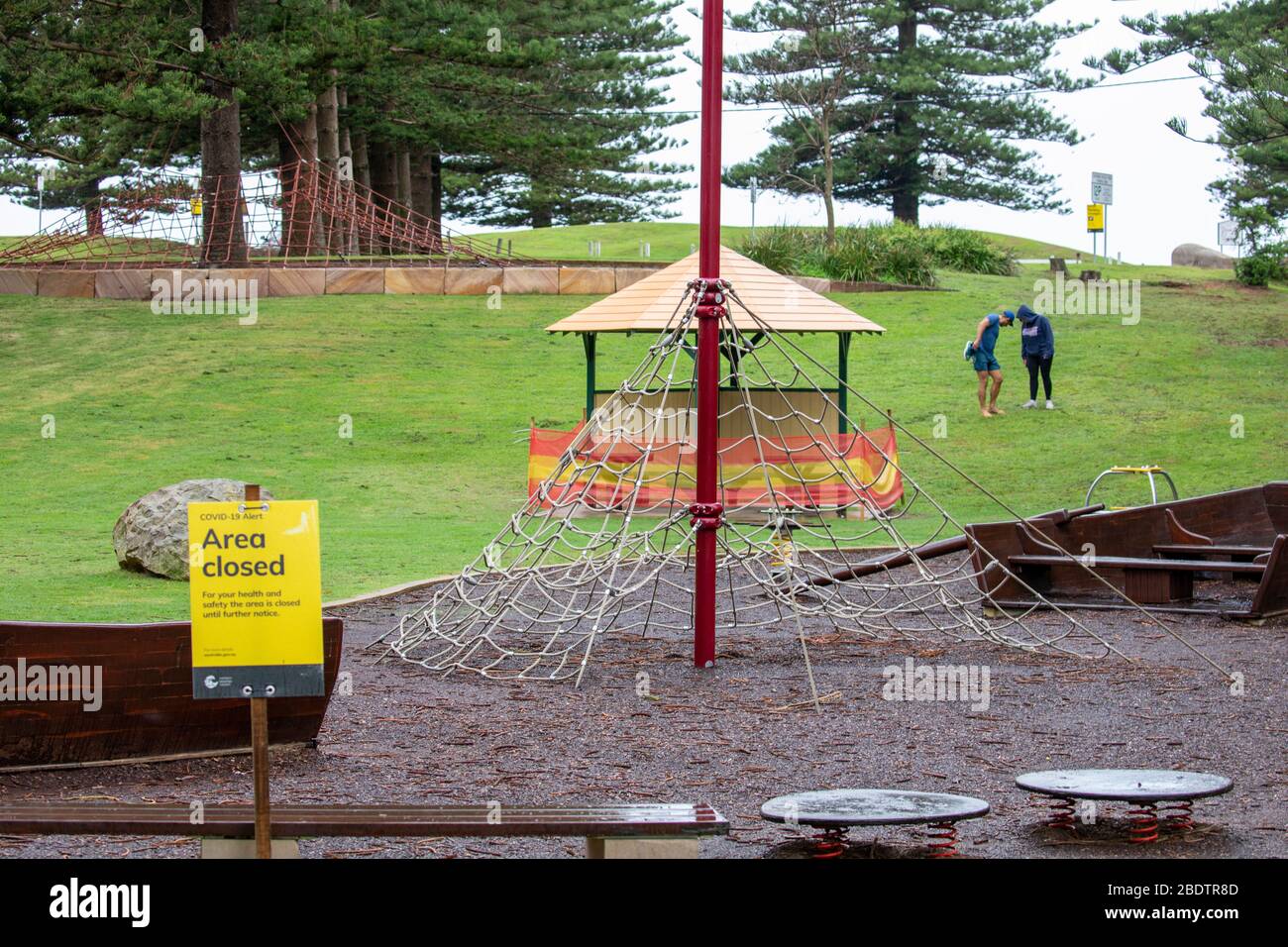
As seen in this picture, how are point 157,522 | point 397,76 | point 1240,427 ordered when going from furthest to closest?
point 397,76 → point 1240,427 → point 157,522

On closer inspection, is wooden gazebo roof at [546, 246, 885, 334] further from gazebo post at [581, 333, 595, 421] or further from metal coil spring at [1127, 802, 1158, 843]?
metal coil spring at [1127, 802, 1158, 843]

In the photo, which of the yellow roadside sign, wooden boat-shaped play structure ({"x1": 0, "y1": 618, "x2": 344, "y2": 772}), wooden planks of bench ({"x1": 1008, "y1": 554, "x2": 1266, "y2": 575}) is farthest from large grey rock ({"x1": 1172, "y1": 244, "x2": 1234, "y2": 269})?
wooden boat-shaped play structure ({"x1": 0, "y1": 618, "x2": 344, "y2": 772})

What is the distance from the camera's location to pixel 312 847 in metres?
5.64

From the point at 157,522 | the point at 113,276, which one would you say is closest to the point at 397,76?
the point at 113,276

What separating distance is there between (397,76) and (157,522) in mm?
23565

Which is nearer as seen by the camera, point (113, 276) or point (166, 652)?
point (166, 652)

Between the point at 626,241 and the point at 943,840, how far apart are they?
1779 inches

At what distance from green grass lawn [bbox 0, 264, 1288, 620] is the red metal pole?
397 centimetres

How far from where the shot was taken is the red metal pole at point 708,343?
9.70 m

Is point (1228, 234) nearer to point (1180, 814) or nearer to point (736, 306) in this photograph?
point (736, 306)

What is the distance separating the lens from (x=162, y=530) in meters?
12.8

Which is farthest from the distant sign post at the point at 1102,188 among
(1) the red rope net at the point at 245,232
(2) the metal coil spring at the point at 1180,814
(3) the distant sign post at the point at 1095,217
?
(2) the metal coil spring at the point at 1180,814

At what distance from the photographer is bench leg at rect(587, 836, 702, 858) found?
16.4 feet
